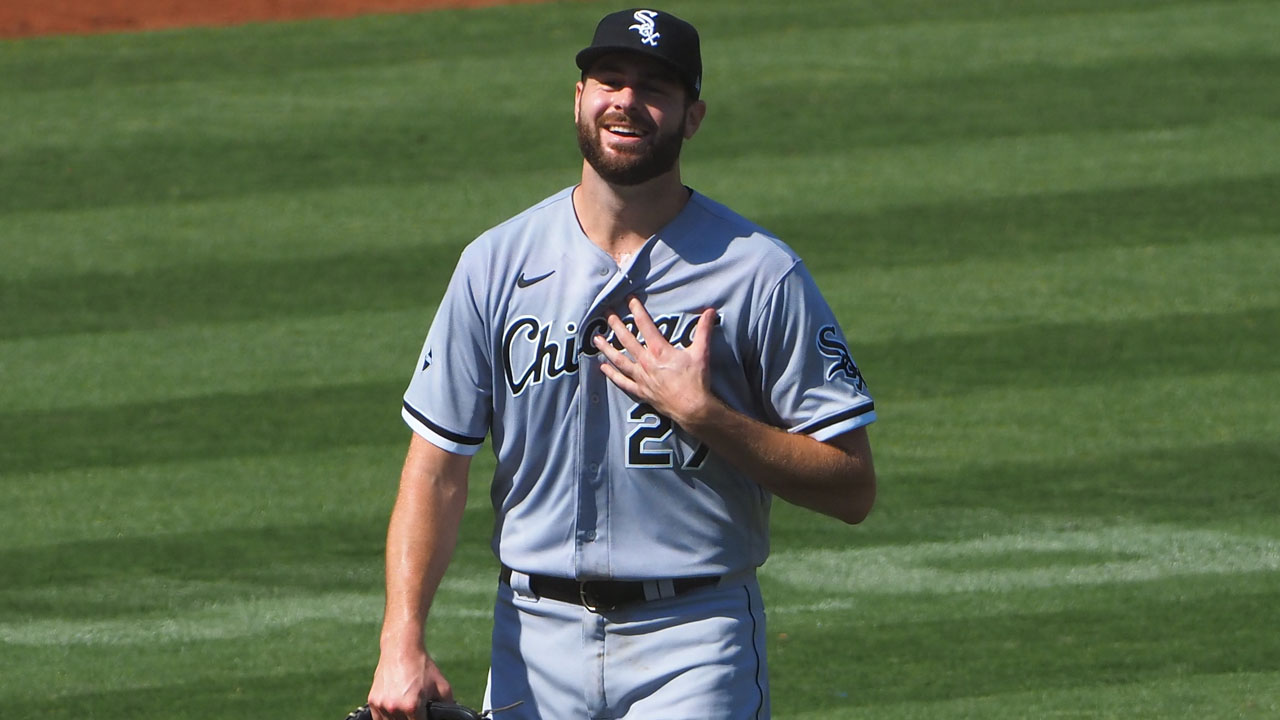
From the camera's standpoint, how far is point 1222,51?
12016 millimetres

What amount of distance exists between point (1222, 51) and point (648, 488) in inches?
367

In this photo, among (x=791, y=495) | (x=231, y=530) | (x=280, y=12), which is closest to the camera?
(x=791, y=495)

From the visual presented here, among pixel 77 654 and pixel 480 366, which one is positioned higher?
pixel 480 366

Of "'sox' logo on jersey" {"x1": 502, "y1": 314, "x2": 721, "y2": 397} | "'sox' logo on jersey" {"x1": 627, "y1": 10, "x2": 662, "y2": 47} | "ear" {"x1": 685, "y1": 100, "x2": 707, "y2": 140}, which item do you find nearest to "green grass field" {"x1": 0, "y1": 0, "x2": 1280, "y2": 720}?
"'sox' logo on jersey" {"x1": 502, "y1": 314, "x2": 721, "y2": 397}

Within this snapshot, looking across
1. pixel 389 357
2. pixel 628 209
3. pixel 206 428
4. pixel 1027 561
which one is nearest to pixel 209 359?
pixel 206 428

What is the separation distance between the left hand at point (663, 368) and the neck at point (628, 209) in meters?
0.17

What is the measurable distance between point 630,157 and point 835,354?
540mm

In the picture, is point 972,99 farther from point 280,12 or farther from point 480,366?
point 480,366

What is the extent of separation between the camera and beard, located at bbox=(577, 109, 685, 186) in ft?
11.9

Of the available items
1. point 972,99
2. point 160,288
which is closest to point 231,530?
point 160,288

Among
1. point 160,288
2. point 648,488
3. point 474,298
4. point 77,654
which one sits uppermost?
point 474,298

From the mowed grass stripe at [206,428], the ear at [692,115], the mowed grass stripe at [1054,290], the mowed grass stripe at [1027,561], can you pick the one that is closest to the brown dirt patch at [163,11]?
the mowed grass stripe at [1054,290]

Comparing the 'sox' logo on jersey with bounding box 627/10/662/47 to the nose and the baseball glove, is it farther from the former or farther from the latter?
the baseball glove

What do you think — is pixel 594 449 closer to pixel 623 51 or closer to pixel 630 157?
pixel 630 157
